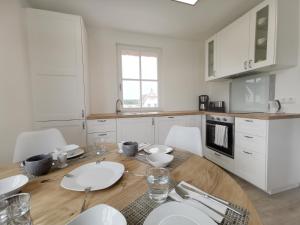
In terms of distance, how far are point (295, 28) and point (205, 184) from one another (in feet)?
7.72

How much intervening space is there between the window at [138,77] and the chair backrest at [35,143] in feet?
5.39

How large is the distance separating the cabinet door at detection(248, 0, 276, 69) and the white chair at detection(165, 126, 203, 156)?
1.36 metres

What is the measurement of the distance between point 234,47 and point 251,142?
1.43m

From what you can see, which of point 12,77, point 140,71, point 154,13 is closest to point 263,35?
point 154,13

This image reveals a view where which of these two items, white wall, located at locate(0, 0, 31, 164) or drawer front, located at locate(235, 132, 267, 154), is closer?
white wall, located at locate(0, 0, 31, 164)

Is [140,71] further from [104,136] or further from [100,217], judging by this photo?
[100,217]

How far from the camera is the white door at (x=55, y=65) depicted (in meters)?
A: 1.93

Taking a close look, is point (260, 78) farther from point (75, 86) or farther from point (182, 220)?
point (75, 86)

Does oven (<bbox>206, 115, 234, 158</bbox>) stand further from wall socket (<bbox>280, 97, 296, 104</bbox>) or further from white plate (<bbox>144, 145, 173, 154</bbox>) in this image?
white plate (<bbox>144, 145, 173, 154</bbox>)

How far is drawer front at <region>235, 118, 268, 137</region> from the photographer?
1.73 meters

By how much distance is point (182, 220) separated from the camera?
449 mm

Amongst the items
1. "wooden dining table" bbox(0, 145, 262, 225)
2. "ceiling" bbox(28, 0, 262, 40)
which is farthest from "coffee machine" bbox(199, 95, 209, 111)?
"wooden dining table" bbox(0, 145, 262, 225)

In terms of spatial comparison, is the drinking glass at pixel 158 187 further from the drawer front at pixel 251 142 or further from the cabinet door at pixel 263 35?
the cabinet door at pixel 263 35

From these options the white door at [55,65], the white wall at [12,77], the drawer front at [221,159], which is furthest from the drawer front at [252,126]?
the white wall at [12,77]
